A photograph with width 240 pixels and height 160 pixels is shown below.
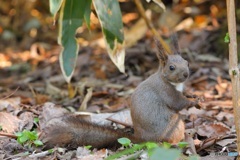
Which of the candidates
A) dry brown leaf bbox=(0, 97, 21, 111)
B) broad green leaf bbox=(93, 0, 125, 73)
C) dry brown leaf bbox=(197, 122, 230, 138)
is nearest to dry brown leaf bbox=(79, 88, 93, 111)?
dry brown leaf bbox=(0, 97, 21, 111)

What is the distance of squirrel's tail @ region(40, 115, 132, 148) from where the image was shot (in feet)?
13.7

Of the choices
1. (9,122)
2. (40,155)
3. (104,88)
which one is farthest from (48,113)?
(104,88)

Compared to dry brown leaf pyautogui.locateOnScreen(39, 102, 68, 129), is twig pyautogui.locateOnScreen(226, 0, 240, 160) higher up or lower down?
higher up

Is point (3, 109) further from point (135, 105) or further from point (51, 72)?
point (51, 72)

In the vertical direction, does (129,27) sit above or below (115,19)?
below

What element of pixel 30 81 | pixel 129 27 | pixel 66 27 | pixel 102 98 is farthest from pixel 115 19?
pixel 129 27

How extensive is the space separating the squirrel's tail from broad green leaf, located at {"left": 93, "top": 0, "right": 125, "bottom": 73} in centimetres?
80

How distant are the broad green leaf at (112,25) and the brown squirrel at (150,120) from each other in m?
0.46

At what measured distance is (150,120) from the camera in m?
4.36

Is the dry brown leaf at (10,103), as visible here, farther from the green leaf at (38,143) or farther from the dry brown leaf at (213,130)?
the dry brown leaf at (213,130)

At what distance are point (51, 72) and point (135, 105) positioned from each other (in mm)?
3424

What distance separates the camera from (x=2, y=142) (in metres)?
4.34

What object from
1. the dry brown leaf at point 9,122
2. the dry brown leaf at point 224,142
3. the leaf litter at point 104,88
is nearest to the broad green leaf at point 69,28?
the leaf litter at point 104,88

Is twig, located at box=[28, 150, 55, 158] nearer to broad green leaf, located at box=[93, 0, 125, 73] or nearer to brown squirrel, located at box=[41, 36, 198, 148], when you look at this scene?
brown squirrel, located at box=[41, 36, 198, 148]
